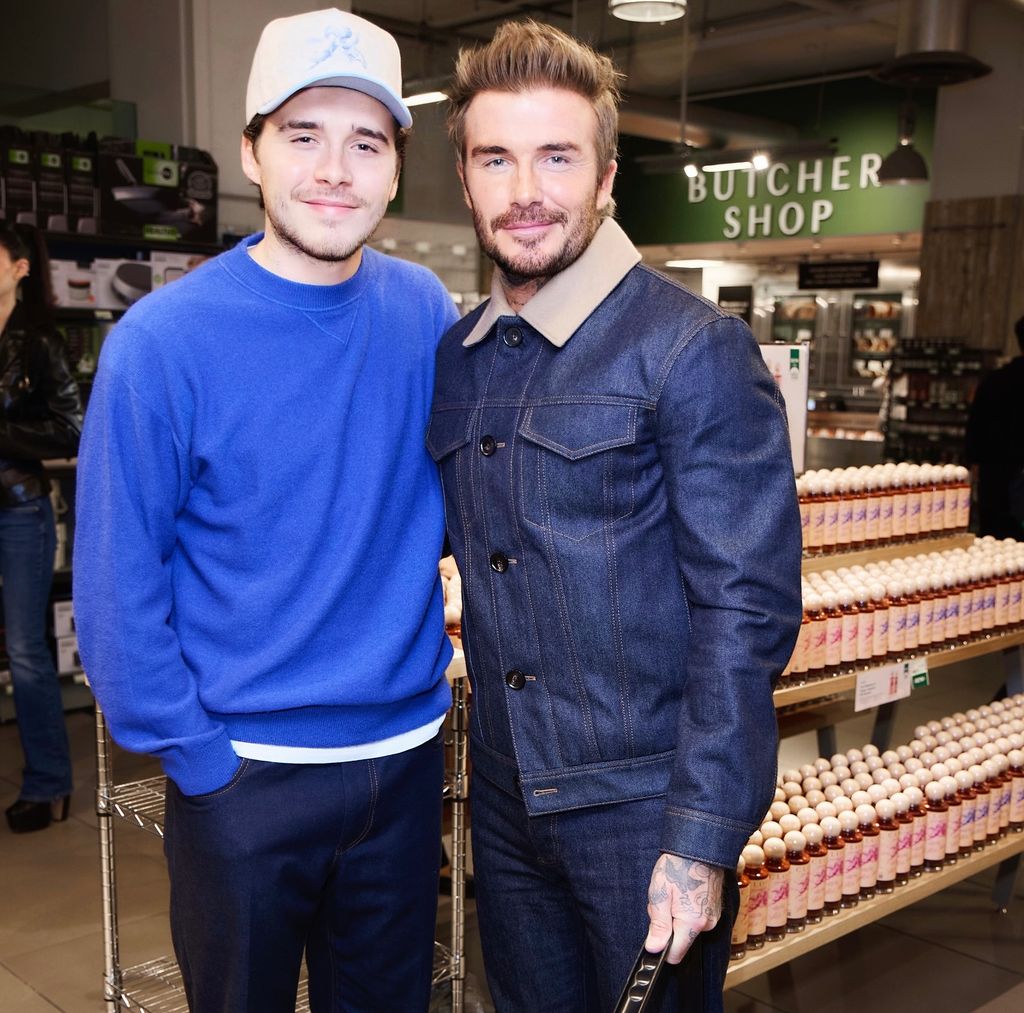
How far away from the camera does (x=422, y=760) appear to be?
6.14 feet

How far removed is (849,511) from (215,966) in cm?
254

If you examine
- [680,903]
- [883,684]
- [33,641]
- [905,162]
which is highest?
[905,162]

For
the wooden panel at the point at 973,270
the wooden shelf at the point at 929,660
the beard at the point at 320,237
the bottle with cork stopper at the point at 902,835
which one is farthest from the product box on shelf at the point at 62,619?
the wooden panel at the point at 973,270

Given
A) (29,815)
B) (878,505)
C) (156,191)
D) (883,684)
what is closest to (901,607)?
(883,684)

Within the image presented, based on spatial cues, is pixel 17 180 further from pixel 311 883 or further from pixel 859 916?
pixel 859 916

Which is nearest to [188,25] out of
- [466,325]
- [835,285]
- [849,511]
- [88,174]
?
[88,174]

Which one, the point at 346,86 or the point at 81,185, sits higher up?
the point at 81,185

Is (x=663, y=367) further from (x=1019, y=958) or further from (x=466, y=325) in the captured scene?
(x=1019, y=958)

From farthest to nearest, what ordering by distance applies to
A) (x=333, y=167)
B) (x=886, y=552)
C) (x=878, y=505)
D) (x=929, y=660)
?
1. (x=886, y=552)
2. (x=878, y=505)
3. (x=929, y=660)
4. (x=333, y=167)

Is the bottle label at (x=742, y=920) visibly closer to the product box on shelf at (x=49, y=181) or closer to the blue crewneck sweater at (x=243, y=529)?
the blue crewneck sweater at (x=243, y=529)

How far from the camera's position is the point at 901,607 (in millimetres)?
3426

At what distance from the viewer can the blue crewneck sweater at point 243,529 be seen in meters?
1.62

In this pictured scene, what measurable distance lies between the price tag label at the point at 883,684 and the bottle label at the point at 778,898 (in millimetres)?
636

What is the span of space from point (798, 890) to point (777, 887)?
11 cm
